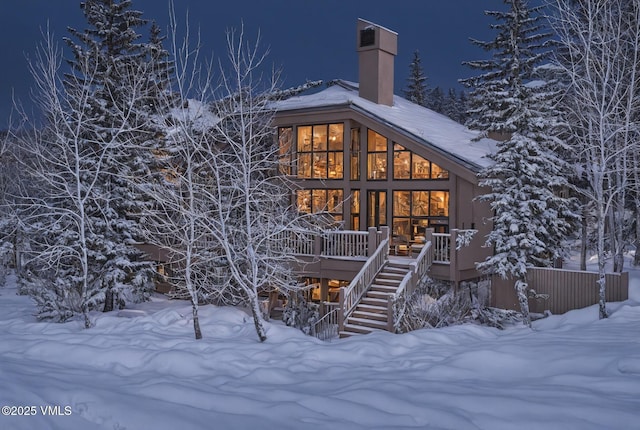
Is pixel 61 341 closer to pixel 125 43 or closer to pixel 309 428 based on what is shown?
pixel 309 428

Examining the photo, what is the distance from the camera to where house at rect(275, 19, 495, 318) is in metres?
16.4

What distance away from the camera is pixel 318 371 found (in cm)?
820

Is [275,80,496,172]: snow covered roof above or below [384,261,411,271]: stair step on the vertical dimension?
above

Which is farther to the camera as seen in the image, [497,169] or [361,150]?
[361,150]

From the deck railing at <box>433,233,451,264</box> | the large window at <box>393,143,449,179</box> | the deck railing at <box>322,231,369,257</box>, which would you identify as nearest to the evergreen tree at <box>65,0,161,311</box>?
the deck railing at <box>322,231,369,257</box>

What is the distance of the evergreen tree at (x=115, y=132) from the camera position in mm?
16000

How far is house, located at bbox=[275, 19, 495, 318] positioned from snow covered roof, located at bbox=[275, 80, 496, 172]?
0.17 feet

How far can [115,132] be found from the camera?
16109mm

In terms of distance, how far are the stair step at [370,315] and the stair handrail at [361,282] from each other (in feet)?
0.52

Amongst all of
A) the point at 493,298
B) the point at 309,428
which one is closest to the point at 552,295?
the point at 493,298

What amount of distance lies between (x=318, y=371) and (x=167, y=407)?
2.96 metres

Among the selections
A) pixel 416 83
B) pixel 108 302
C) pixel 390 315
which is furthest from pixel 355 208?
pixel 416 83

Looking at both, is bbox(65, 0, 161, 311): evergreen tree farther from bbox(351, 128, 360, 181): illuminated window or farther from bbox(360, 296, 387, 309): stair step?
bbox(360, 296, 387, 309): stair step

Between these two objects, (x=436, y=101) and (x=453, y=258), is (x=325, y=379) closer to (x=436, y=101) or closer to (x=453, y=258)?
(x=453, y=258)
